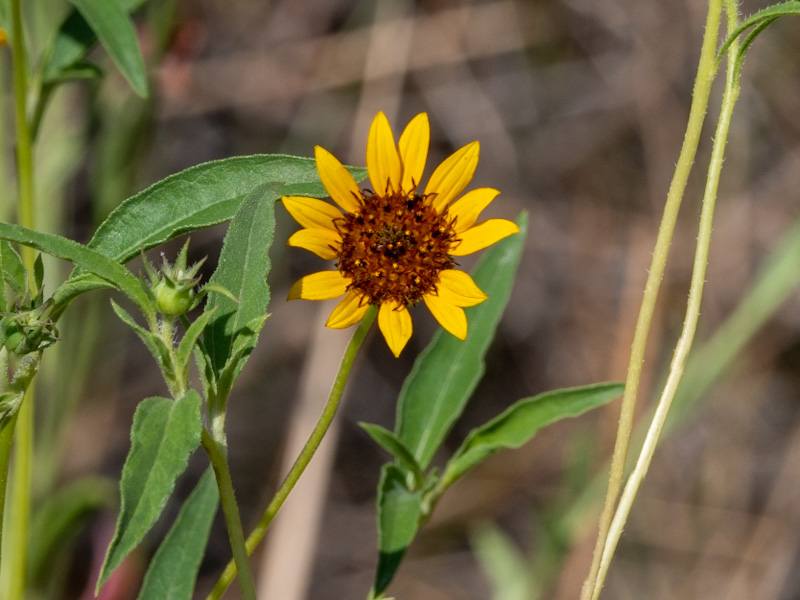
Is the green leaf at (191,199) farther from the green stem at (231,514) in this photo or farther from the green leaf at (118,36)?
the green stem at (231,514)

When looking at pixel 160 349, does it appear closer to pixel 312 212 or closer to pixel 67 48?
pixel 312 212

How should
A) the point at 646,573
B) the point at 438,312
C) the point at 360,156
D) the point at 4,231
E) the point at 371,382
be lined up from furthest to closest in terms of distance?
1. the point at 371,382
2. the point at 646,573
3. the point at 360,156
4. the point at 438,312
5. the point at 4,231

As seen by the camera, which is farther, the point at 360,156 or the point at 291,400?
the point at 291,400

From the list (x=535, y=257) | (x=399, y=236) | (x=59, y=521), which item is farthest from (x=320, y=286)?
(x=535, y=257)

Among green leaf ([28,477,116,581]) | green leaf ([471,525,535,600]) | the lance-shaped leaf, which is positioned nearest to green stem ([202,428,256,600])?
the lance-shaped leaf

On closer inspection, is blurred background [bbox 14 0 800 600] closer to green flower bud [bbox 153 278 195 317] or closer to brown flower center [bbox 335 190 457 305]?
brown flower center [bbox 335 190 457 305]

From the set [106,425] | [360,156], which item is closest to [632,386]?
[360,156]

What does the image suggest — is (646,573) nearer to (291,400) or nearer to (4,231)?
(291,400)
